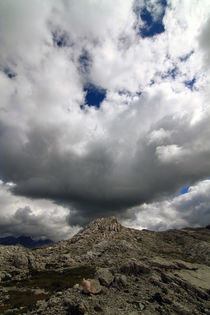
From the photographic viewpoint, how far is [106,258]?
10875 cm

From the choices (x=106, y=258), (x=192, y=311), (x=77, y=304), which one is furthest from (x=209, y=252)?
(x=77, y=304)

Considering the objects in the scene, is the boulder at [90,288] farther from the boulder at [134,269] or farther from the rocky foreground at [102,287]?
the boulder at [134,269]

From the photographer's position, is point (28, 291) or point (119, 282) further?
point (28, 291)

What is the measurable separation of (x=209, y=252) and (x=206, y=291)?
92977mm

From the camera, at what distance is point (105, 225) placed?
185500 mm

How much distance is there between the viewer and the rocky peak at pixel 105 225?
17980cm

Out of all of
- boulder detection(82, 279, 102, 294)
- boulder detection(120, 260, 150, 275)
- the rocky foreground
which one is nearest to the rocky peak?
the rocky foreground

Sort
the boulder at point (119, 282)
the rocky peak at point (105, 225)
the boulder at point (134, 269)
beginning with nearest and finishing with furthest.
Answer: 1. the boulder at point (119, 282)
2. the boulder at point (134, 269)
3. the rocky peak at point (105, 225)

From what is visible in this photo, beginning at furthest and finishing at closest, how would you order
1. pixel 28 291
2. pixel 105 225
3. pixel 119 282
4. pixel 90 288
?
pixel 105 225 → pixel 28 291 → pixel 119 282 → pixel 90 288

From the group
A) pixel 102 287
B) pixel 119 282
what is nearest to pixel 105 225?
pixel 119 282

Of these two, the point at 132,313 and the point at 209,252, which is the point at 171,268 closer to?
the point at 132,313

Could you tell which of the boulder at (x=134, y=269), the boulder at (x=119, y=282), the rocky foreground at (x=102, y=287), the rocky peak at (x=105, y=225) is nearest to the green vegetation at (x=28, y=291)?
the rocky foreground at (x=102, y=287)

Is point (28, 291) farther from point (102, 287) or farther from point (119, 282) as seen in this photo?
point (119, 282)

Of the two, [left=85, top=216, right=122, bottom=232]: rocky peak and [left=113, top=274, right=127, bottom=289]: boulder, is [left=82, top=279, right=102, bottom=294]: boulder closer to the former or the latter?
[left=113, top=274, right=127, bottom=289]: boulder
